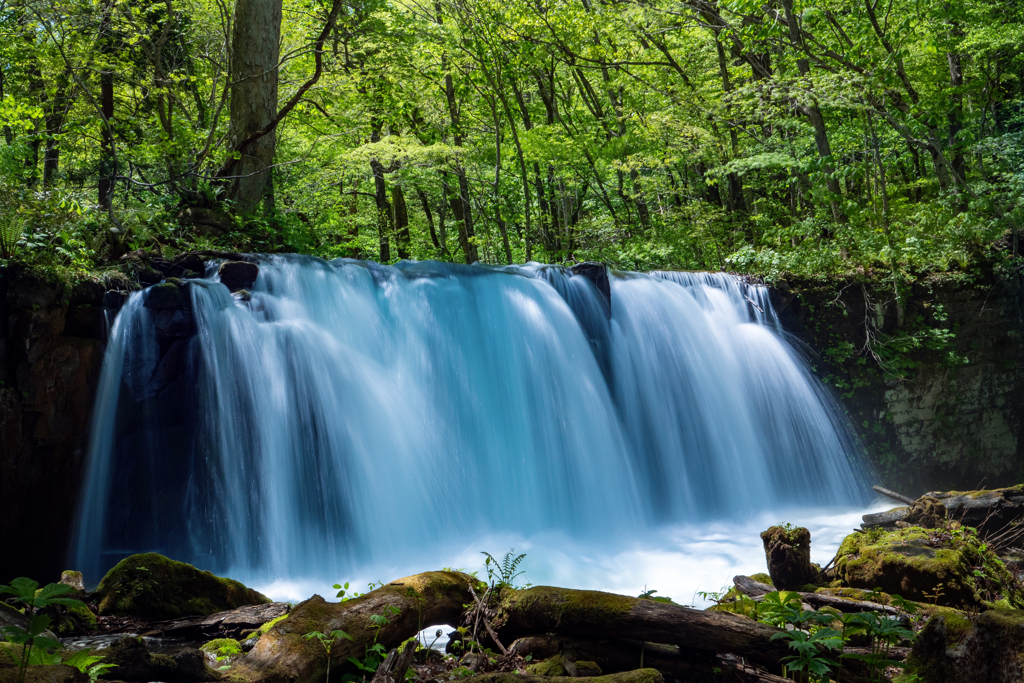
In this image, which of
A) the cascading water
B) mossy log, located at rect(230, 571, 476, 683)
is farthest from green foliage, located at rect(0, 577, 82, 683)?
the cascading water

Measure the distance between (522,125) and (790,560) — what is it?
1474cm

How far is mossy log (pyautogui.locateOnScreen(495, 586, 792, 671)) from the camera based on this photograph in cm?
274

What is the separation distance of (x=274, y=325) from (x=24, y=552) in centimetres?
328

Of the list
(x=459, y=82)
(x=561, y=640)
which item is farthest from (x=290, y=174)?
(x=561, y=640)

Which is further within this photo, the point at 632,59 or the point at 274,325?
the point at 632,59

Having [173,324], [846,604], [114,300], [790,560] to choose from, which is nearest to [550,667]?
[846,604]

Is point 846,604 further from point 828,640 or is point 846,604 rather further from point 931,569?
point 828,640

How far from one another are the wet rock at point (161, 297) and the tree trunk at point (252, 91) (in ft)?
14.7

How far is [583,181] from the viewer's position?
18047 millimetres

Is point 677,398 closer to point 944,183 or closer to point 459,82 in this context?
point 944,183

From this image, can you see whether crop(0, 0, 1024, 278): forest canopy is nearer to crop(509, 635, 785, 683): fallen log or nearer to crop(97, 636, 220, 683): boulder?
crop(97, 636, 220, 683): boulder

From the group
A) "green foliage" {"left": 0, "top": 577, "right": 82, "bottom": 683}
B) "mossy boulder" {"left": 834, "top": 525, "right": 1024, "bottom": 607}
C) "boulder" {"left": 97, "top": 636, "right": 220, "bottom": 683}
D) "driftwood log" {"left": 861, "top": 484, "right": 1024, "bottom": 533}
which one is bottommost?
"driftwood log" {"left": 861, "top": 484, "right": 1024, "bottom": 533}

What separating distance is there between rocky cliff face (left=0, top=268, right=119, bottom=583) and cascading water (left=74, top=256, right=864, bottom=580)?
0.22 meters

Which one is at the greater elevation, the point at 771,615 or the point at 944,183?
the point at 944,183
